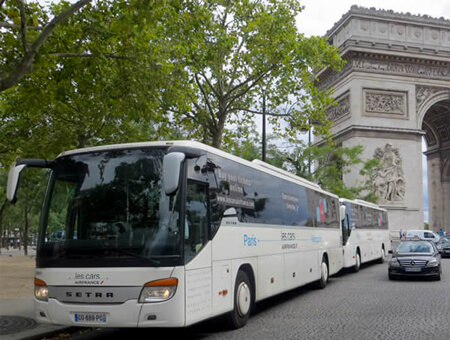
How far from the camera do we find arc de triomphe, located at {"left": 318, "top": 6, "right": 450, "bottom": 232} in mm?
38688

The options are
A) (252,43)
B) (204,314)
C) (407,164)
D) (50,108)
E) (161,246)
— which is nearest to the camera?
(161,246)

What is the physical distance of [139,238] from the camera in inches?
277

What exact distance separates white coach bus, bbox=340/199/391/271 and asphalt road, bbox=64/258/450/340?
5650 mm

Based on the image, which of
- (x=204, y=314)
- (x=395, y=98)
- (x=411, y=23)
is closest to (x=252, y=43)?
(x=204, y=314)

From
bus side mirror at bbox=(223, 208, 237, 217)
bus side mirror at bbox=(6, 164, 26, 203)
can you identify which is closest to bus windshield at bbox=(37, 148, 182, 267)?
bus side mirror at bbox=(6, 164, 26, 203)

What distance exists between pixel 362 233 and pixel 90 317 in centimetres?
1738

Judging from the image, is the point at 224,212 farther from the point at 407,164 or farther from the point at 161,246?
the point at 407,164

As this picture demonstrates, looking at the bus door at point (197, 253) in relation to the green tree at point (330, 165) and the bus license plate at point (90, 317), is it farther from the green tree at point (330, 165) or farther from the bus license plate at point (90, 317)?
the green tree at point (330, 165)

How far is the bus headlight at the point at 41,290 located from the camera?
293 inches

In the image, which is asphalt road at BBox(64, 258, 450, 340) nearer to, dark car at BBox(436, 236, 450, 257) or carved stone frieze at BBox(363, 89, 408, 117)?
dark car at BBox(436, 236, 450, 257)

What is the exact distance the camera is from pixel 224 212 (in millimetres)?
8609

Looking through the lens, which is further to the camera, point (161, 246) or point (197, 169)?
point (197, 169)

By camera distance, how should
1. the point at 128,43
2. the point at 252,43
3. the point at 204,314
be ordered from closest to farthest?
the point at 204,314 → the point at 128,43 → the point at 252,43

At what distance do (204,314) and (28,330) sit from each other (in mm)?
2956
